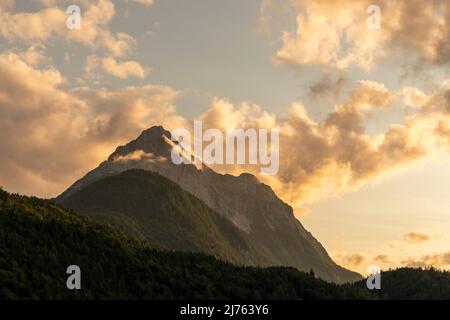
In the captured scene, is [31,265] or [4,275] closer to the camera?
[4,275]
